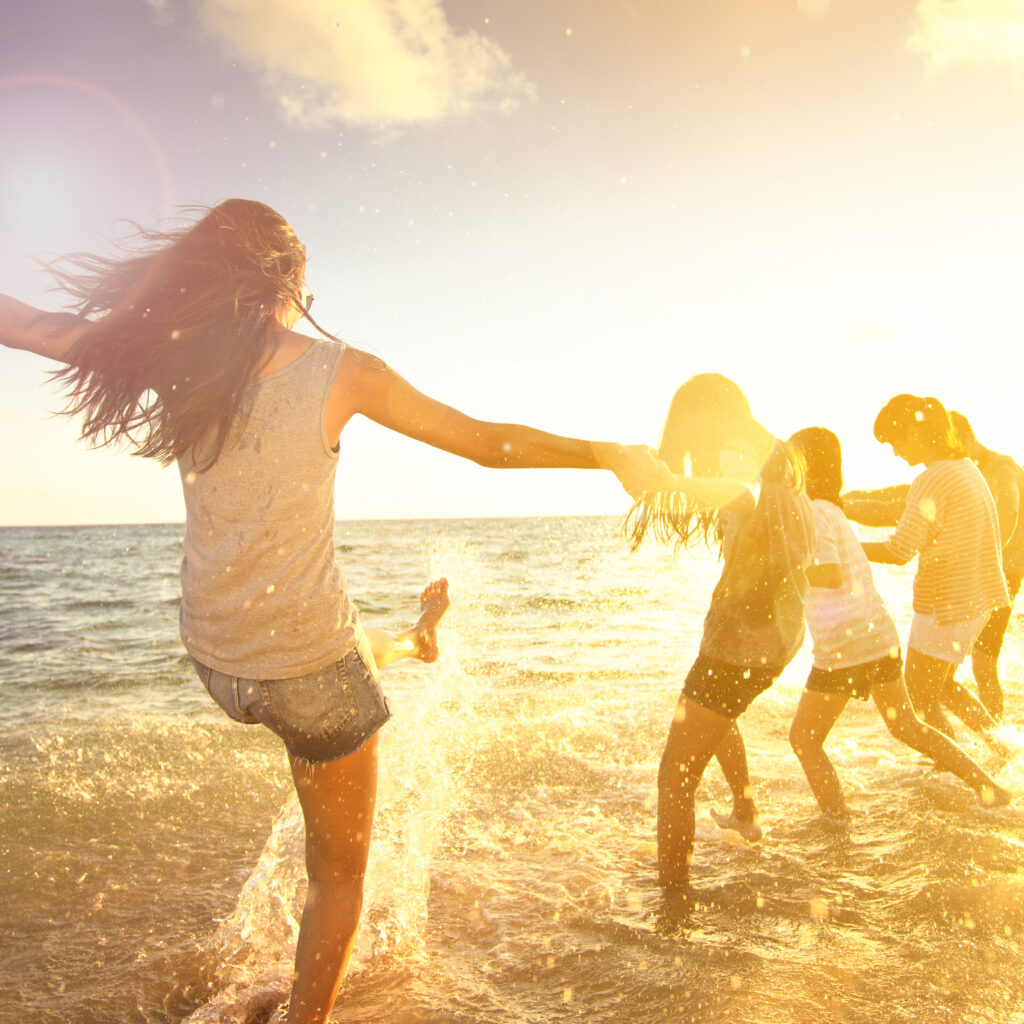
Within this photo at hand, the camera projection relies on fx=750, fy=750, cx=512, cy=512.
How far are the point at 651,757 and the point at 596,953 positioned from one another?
284 centimetres

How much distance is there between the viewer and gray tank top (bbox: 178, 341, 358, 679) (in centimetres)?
189

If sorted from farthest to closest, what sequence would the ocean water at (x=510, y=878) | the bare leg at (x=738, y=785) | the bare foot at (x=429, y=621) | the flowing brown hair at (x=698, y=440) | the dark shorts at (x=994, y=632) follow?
the dark shorts at (x=994, y=632)
the bare leg at (x=738, y=785)
the bare foot at (x=429, y=621)
the flowing brown hair at (x=698, y=440)
the ocean water at (x=510, y=878)

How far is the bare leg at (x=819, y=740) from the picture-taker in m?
4.14

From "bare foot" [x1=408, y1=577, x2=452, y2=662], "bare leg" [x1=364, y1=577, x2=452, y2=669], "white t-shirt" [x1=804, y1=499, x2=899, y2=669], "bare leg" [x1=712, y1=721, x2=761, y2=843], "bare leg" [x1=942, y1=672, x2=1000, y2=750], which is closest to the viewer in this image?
"bare leg" [x1=364, y1=577, x2=452, y2=669]

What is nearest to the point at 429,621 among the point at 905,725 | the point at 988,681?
the point at 905,725

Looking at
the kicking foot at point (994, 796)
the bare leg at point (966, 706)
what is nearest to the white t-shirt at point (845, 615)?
the kicking foot at point (994, 796)

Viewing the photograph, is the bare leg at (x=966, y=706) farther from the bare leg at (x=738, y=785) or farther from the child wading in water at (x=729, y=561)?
the child wading in water at (x=729, y=561)

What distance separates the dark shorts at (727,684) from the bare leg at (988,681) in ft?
11.8

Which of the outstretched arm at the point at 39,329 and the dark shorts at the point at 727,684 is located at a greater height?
the outstretched arm at the point at 39,329

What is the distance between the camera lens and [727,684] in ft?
10.6

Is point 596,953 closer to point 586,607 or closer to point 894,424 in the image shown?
point 894,424

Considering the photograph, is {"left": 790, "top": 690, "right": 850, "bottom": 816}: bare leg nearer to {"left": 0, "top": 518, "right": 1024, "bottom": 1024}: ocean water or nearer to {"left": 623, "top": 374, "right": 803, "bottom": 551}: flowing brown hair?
{"left": 0, "top": 518, "right": 1024, "bottom": 1024}: ocean water

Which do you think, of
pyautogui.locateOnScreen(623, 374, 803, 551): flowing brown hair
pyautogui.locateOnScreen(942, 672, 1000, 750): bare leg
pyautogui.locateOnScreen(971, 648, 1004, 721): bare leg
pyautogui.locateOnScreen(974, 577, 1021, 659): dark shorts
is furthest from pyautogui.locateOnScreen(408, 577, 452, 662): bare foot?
pyautogui.locateOnScreen(971, 648, 1004, 721): bare leg

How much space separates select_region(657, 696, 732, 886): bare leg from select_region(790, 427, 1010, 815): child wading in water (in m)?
1.09
